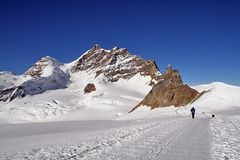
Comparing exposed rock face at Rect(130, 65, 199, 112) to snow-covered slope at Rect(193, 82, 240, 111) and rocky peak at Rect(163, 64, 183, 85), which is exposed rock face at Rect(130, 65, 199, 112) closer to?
rocky peak at Rect(163, 64, 183, 85)

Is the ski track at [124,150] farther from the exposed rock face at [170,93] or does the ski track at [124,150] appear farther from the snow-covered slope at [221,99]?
the exposed rock face at [170,93]

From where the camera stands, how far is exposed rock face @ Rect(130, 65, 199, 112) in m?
98.8

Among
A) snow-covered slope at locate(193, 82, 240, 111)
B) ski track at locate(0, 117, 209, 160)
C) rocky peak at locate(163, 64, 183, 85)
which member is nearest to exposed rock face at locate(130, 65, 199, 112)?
rocky peak at locate(163, 64, 183, 85)

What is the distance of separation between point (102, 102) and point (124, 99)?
506 inches

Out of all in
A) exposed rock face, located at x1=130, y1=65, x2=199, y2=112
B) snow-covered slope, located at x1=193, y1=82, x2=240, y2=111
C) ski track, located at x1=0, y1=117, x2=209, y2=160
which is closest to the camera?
ski track, located at x1=0, y1=117, x2=209, y2=160

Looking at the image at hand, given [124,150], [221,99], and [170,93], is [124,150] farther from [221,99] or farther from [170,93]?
[170,93]

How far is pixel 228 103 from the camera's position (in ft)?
245

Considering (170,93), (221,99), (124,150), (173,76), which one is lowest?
(124,150)

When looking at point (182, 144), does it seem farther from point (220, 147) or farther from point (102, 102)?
point (102, 102)

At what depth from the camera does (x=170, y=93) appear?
340 ft

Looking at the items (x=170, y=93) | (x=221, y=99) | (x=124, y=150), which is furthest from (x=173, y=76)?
(x=124, y=150)

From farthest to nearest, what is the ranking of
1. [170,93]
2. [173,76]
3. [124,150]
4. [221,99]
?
[173,76] < [170,93] < [221,99] < [124,150]

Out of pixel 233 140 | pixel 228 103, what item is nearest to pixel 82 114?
pixel 228 103

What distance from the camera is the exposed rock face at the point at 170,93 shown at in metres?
98.8
